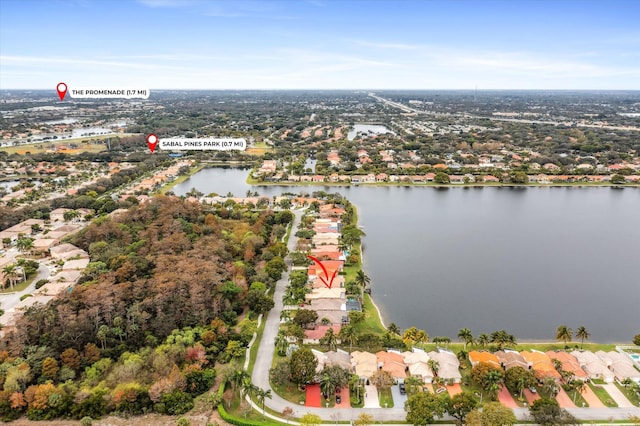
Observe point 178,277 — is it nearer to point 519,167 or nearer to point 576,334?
point 576,334

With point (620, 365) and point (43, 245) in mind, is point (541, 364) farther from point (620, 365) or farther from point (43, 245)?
point (43, 245)

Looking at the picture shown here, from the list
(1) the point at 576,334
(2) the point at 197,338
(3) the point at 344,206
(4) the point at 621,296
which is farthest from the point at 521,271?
(2) the point at 197,338

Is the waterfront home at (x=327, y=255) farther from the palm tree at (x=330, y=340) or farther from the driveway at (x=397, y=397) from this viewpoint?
the driveway at (x=397, y=397)

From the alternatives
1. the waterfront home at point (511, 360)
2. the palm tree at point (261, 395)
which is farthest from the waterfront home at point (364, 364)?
the waterfront home at point (511, 360)

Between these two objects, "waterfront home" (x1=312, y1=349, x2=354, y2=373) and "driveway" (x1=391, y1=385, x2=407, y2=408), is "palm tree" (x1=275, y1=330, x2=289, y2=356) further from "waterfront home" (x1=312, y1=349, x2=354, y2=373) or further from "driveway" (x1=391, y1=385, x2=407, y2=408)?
"driveway" (x1=391, y1=385, x2=407, y2=408)

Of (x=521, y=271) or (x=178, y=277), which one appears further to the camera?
(x=521, y=271)

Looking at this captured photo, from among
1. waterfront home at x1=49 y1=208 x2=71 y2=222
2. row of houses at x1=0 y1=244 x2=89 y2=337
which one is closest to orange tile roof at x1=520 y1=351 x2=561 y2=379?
row of houses at x1=0 y1=244 x2=89 y2=337
